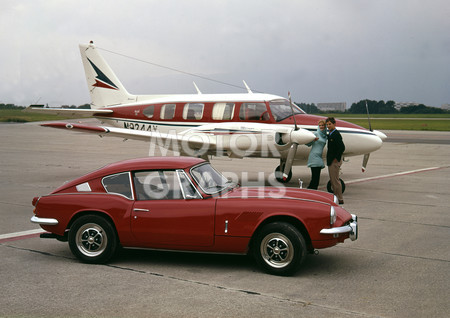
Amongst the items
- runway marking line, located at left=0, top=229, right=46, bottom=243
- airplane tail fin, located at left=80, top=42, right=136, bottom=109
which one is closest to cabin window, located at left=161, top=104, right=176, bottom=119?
airplane tail fin, located at left=80, top=42, right=136, bottom=109

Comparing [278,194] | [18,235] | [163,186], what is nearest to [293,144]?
[278,194]

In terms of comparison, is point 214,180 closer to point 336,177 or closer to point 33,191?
point 336,177

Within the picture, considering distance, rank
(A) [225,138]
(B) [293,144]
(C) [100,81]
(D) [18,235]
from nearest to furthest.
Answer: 1. (D) [18,235]
2. (B) [293,144]
3. (A) [225,138]
4. (C) [100,81]

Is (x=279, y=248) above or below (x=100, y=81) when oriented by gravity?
below

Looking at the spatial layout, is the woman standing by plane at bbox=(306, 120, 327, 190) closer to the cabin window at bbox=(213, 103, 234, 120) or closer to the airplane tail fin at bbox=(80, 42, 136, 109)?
the cabin window at bbox=(213, 103, 234, 120)

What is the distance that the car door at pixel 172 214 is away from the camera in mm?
6051

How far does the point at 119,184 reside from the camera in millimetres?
6516

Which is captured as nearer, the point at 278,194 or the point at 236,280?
the point at 236,280

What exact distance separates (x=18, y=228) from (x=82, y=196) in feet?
8.83

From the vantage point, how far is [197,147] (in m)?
14.5

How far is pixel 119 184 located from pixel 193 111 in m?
9.34

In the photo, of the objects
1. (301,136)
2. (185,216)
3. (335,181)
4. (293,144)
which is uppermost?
(301,136)

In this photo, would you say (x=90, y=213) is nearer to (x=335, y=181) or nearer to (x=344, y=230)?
(x=344, y=230)

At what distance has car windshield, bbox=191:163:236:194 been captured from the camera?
643 cm
